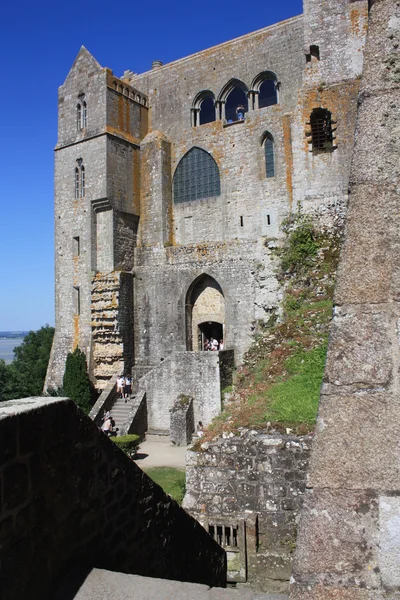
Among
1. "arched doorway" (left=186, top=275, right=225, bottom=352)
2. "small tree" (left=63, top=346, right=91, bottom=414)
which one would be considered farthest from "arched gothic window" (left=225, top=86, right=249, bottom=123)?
"small tree" (left=63, top=346, right=91, bottom=414)

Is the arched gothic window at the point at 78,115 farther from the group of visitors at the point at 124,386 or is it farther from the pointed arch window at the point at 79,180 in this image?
A: the group of visitors at the point at 124,386

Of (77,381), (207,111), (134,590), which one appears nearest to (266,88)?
(207,111)

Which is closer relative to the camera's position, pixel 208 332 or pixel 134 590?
pixel 134 590

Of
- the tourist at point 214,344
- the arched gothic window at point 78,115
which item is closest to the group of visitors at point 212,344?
the tourist at point 214,344

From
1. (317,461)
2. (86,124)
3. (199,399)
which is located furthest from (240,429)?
(86,124)

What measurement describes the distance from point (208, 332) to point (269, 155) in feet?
26.2

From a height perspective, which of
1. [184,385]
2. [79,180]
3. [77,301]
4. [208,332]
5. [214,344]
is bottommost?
[184,385]

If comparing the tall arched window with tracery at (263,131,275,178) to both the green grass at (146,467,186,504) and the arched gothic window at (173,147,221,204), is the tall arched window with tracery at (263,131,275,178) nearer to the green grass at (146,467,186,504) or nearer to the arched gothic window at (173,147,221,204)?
the arched gothic window at (173,147,221,204)

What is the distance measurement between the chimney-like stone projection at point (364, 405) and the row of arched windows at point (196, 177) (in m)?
20.5

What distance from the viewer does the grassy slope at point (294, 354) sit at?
27.9ft

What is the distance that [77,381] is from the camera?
68.1ft

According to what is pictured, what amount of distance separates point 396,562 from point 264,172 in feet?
66.1

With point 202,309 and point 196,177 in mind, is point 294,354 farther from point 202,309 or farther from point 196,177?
point 196,177

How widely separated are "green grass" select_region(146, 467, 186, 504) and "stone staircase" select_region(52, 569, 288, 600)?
833 cm
